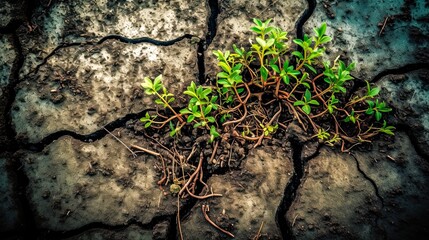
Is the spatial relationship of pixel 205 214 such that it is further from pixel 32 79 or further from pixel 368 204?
pixel 32 79

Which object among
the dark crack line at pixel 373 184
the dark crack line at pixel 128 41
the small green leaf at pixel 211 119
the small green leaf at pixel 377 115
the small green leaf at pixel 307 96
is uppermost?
the dark crack line at pixel 128 41

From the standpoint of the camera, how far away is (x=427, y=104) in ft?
5.82

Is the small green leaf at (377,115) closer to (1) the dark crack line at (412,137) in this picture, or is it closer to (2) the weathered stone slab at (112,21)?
(1) the dark crack line at (412,137)

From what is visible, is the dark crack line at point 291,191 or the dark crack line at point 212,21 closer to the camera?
the dark crack line at point 291,191

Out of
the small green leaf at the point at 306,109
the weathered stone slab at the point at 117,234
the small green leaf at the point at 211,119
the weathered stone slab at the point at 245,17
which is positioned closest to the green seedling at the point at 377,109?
the small green leaf at the point at 306,109

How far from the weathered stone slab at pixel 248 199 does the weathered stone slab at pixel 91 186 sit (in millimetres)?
236

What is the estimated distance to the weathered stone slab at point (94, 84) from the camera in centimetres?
175

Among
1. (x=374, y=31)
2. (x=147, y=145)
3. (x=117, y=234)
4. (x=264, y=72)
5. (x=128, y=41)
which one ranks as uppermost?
(x=374, y=31)

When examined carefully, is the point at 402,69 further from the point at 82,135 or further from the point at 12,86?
the point at 12,86

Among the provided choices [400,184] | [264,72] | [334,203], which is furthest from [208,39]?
[400,184]

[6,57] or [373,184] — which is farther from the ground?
[6,57]

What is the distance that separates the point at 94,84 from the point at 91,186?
0.73 metres

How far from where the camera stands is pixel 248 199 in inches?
62.8

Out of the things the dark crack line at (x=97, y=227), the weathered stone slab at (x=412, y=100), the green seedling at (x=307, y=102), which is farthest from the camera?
the weathered stone slab at (x=412, y=100)
